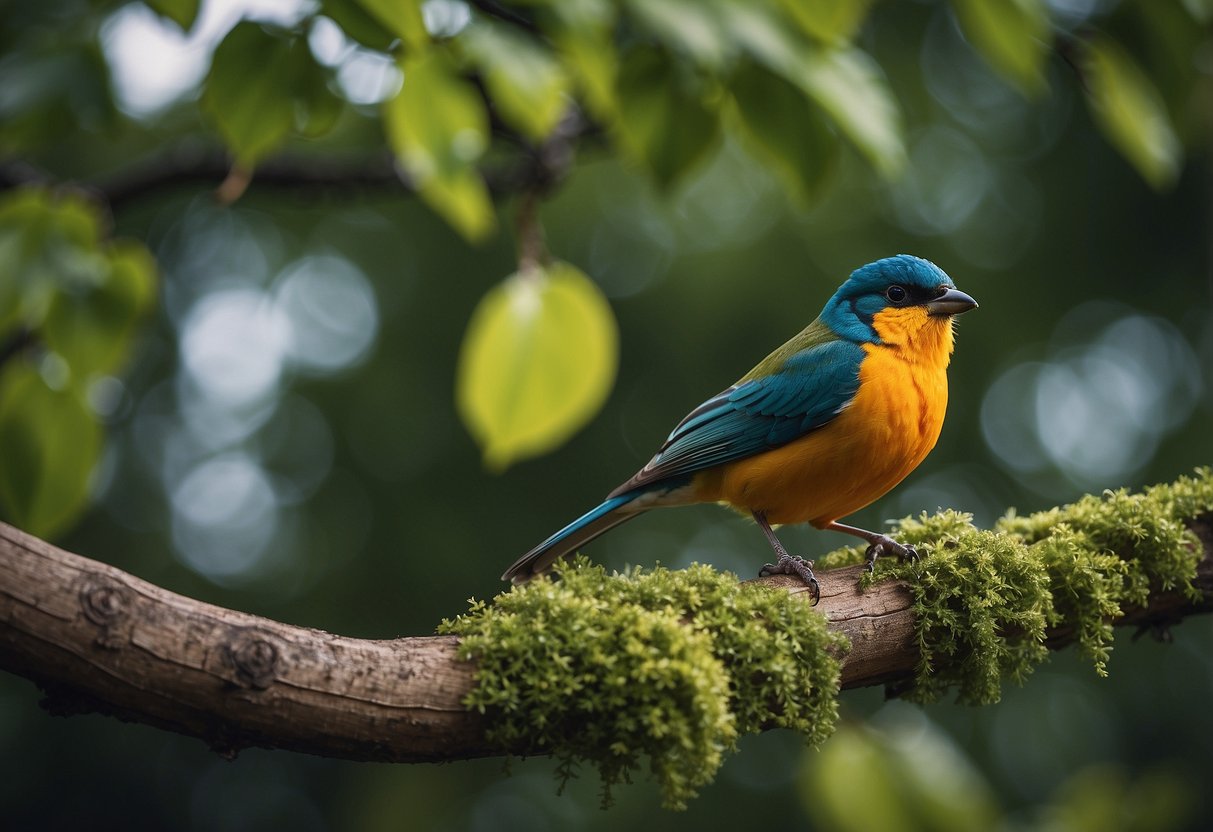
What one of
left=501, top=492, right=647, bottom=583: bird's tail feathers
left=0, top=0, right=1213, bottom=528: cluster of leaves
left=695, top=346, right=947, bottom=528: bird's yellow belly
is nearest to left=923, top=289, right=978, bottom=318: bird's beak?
left=695, top=346, right=947, bottom=528: bird's yellow belly

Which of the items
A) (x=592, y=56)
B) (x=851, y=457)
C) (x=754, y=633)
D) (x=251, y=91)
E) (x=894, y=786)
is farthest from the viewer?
(x=851, y=457)

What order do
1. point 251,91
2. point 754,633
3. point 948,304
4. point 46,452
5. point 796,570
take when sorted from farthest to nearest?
point 948,304 < point 796,570 < point 754,633 < point 46,452 < point 251,91

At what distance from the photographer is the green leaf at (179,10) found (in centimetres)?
198

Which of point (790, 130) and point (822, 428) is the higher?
point (790, 130)

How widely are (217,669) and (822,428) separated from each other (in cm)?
294

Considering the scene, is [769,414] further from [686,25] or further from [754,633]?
[686,25]

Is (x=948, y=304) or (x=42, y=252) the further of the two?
(x=948, y=304)

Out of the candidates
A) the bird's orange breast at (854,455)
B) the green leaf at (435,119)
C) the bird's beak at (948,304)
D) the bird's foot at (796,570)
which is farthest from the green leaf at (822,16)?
the bird's beak at (948,304)

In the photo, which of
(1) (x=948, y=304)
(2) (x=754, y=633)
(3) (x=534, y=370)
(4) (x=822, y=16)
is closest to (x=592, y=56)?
(4) (x=822, y=16)

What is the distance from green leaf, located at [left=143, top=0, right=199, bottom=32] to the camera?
198 centimetres

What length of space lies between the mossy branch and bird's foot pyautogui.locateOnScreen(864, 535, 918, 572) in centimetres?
8

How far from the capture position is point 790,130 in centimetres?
211

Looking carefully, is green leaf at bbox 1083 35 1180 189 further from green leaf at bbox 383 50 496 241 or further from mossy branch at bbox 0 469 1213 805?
mossy branch at bbox 0 469 1213 805

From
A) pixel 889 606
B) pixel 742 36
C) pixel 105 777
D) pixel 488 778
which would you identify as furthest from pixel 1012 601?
pixel 105 777
